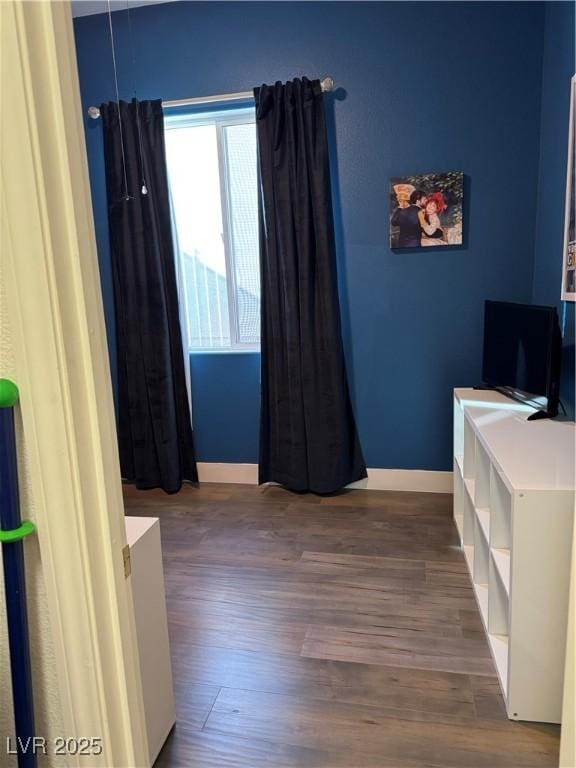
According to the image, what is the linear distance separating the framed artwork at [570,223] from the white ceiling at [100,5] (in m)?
2.37

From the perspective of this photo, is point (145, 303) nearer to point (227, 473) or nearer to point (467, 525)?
point (227, 473)

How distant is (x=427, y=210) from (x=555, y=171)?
67cm

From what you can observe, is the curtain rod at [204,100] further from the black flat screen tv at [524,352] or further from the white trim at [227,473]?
the white trim at [227,473]

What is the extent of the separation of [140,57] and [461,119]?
6.47ft

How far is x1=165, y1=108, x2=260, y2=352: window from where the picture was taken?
3205 mm

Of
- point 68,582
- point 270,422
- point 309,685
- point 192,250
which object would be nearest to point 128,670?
point 68,582

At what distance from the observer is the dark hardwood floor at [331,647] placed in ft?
4.85

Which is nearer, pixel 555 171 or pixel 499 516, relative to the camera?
pixel 499 516

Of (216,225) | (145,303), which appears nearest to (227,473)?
(145,303)

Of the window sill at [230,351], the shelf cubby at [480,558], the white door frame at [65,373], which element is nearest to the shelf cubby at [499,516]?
the shelf cubby at [480,558]

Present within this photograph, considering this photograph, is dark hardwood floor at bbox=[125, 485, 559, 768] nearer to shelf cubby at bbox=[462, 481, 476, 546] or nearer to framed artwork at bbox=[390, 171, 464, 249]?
shelf cubby at bbox=[462, 481, 476, 546]

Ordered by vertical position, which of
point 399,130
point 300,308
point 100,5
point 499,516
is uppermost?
point 100,5

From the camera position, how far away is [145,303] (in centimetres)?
326

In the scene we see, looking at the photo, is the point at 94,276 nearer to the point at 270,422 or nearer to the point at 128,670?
the point at 128,670
